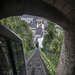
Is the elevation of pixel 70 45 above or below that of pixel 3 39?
below

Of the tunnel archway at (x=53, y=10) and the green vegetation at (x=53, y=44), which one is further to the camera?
the green vegetation at (x=53, y=44)

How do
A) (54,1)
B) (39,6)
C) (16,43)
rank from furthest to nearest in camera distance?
(16,43) < (39,6) < (54,1)

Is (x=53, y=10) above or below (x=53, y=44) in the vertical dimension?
above

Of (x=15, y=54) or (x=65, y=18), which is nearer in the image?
(x=65, y=18)

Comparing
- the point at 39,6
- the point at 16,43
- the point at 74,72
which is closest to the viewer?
the point at 39,6

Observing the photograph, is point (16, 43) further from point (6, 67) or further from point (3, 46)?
point (6, 67)

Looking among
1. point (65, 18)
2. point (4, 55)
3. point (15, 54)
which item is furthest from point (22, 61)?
point (65, 18)

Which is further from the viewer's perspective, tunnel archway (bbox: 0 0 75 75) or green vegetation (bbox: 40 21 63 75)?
green vegetation (bbox: 40 21 63 75)

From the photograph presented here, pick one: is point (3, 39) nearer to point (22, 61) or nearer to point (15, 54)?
point (15, 54)

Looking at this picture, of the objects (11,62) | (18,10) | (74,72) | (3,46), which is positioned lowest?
(74,72)

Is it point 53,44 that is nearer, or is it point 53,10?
point 53,10
